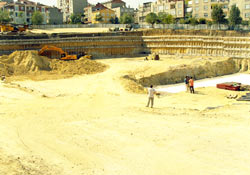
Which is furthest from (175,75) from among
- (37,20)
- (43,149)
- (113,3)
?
(113,3)

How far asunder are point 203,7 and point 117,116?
189ft

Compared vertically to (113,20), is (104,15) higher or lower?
higher

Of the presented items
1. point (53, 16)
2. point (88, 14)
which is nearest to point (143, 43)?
point (53, 16)

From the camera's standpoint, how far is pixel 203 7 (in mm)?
68000

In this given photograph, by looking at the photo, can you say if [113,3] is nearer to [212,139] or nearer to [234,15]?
[234,15]

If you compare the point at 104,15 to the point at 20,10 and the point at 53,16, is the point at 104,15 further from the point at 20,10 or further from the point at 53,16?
the point at 20,10

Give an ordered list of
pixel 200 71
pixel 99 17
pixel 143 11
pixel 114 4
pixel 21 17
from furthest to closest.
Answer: pixel 114 4 → pixel 143 11 → pixel 99 17 → pixel 21 17 → pixel 200 71

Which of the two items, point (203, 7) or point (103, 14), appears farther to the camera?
point (103, 14)

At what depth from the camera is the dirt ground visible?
10.3 m

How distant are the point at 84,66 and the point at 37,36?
37.4 ft

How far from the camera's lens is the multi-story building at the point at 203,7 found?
212ft

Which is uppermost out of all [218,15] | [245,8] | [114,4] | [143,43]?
[114,4]

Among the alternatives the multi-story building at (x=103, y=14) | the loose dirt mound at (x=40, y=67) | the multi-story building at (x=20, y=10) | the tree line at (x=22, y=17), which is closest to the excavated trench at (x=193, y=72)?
the loose dirt mound at (x=40, y=67)

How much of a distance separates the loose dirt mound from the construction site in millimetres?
107
